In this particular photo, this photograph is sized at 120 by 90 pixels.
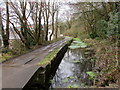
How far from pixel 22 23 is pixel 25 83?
22.7ft

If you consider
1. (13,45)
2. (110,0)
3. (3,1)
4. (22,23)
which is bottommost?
(13,45)

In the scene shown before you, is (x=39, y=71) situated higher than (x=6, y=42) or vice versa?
(x=6, y=42)

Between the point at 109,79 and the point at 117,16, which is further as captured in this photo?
the point at 117,16

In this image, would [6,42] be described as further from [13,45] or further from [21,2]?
[21,2]

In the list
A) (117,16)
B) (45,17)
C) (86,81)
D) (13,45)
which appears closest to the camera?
(86,81)

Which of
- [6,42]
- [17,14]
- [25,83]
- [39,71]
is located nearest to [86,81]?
[39,71]

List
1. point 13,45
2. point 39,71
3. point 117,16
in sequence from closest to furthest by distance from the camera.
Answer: point 39,71
point 117,16
point 13,45

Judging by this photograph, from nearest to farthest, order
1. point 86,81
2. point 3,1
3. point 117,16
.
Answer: point 86,81
point 117,16
point 3,1

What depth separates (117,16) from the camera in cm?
662

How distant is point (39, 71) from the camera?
14.0 feet

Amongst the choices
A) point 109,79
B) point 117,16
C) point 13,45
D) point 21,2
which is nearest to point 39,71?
point 109,79

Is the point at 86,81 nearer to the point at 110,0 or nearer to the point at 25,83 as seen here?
the point at 25,83

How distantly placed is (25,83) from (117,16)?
6679 mm

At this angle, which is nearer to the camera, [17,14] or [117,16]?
[117,16]
